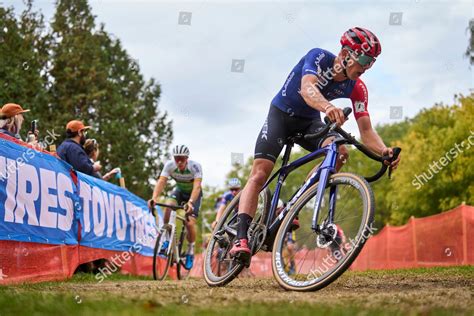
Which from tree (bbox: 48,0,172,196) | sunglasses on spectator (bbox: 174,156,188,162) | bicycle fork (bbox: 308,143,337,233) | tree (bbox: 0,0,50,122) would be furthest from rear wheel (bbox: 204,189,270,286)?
tree (bbox: 48,0,172,196)

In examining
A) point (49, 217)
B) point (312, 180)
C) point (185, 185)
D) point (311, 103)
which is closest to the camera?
point (311, 103)

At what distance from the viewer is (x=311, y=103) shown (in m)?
5.65

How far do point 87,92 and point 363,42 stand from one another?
36.5m

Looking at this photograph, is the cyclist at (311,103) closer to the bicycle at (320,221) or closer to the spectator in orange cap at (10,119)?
the bicycle at (320,221)

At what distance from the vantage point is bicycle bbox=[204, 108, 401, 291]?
16.7 feet

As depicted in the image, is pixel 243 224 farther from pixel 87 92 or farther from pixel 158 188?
pixel 87 92

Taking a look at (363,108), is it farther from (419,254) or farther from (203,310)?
(419,254)

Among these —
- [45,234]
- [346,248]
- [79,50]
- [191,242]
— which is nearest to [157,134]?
[79,50]

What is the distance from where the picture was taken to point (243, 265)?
6055mm

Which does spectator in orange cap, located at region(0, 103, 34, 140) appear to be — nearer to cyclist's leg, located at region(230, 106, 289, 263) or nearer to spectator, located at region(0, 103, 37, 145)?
spectator, located at region(0, 103, 37, 145)

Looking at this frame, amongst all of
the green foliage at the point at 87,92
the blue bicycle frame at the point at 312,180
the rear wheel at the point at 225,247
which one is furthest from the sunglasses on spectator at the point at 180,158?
the green foliage at the point at 87,92

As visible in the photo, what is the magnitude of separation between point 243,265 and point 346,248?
4.20 ft

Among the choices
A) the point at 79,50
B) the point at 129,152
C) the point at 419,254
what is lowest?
the point at 419,254

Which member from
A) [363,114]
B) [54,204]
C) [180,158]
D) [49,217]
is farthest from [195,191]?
[363,114]
